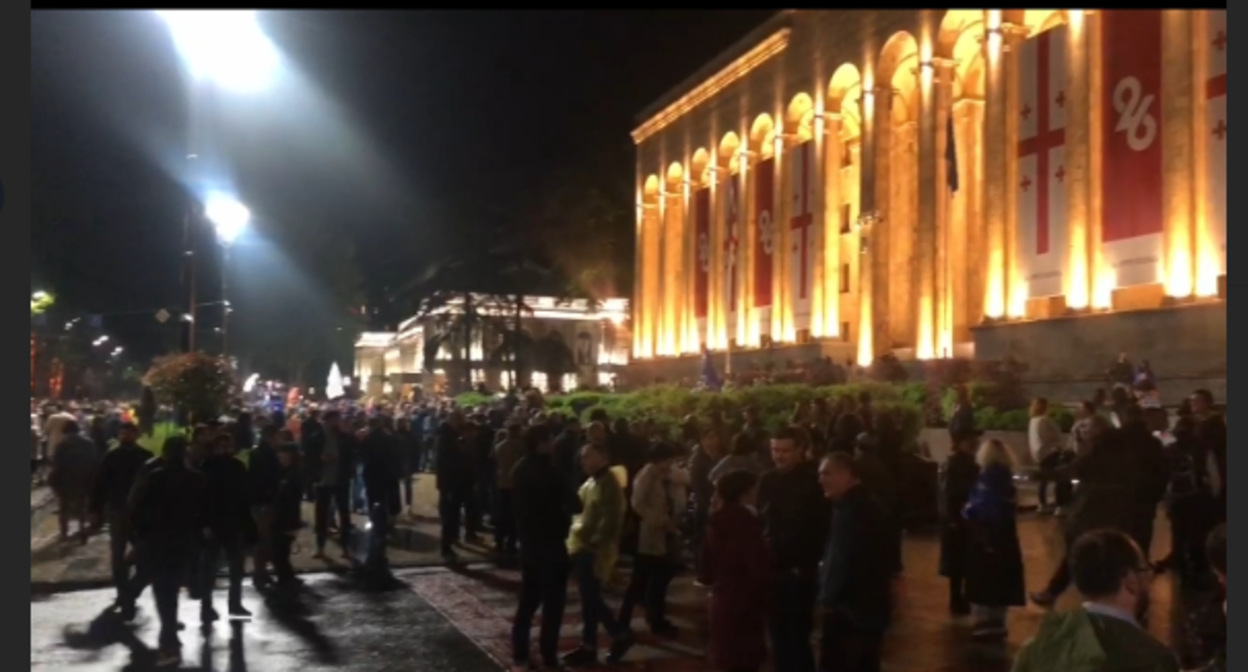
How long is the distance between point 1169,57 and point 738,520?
60.6 feet

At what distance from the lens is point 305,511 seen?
65.3 ft

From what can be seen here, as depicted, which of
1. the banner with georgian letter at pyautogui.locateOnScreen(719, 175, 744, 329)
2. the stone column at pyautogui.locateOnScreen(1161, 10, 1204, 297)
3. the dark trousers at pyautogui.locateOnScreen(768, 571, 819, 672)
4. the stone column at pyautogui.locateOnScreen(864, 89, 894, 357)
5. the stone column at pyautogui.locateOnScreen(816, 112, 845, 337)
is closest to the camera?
the dark trousers at pyautogui.locateOnScreen(768, 571, 819, 672)

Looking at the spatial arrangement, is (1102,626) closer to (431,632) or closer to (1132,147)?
(431,632)

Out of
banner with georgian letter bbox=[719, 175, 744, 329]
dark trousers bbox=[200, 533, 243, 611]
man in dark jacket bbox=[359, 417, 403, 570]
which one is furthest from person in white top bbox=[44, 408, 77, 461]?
banner with georgian letter bbox=[719, 175, 744, 329]

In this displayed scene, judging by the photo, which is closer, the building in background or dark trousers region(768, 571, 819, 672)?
dark trousers region(768, 571, 819, 672)

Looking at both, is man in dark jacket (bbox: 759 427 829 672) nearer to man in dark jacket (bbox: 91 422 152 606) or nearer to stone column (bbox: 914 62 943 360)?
man in dark jacket (bbox: 91 422 152 606)

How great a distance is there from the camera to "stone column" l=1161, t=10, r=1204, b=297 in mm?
20641

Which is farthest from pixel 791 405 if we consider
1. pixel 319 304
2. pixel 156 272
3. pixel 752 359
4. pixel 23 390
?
pixel 319 304

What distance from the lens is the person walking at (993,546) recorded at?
342 inches

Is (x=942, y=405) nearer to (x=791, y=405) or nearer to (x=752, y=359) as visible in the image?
(x=791, y=405)

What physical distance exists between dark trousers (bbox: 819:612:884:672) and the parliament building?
9.47 m

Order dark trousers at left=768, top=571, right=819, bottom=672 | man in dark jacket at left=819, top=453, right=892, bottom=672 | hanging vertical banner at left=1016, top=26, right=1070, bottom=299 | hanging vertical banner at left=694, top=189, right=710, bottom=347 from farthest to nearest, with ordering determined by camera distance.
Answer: hanging vertical banner at left=694, top=189, right=710, bottom=347
hanging vertical banner at left=1016, top=26, right=1070, bottom=299
dark trousers at left=768, top=571, right=819, bottom=672
man in dark jacket at left=819, top=453, right=892, bottom=672

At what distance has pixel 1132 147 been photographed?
22422mm

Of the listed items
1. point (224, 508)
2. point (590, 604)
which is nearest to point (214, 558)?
point (224, 508)
